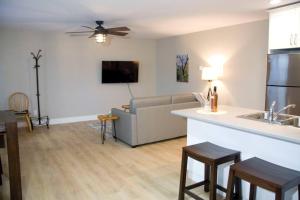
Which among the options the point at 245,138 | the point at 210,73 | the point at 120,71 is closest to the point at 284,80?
the point at 210,73

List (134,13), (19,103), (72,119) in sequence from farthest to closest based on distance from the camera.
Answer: (72,119) → (19,103) → (134,13)

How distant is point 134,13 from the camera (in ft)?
13.4

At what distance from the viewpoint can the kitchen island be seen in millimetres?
2021

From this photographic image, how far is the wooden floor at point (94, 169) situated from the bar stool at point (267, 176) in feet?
3.36

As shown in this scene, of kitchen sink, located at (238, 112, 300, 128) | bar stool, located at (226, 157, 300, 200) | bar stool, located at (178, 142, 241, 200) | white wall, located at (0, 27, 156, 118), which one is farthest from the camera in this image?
white wall, located at (0, 27, 156, 118)

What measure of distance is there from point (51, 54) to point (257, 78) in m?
4.74

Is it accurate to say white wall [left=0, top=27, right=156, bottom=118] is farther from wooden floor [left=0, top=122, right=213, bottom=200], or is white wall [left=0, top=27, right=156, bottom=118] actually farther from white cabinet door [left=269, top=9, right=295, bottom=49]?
white cabinet door [left=269, top=9, right=295, bottom=49]

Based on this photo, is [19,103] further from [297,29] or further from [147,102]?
[297,29]

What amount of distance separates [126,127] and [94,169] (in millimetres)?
1132

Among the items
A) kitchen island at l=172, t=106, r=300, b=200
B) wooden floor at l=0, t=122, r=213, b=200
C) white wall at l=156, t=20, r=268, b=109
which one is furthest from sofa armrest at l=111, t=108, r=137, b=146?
white wall at l=156, t=20, r=268, b=109

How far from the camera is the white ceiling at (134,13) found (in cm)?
348

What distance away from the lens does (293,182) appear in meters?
1.77

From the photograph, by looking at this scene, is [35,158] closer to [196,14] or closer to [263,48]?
[196,14]

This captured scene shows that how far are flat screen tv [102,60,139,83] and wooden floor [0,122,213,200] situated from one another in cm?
215
